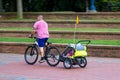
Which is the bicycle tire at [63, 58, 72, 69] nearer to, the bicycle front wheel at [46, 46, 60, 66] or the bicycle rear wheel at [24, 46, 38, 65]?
the bicycle front wheel at [46, 46, 60, 66]

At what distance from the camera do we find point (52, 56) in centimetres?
1548

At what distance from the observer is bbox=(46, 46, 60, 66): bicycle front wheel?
15.3 m

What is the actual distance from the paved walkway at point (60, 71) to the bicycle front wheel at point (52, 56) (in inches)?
8.7

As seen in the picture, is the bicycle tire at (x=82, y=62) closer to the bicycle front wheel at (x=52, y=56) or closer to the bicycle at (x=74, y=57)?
the bicycle at (x=74, y=57)

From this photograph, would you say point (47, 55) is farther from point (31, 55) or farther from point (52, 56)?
point (31, 55)

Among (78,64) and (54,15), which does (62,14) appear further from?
(78,64)

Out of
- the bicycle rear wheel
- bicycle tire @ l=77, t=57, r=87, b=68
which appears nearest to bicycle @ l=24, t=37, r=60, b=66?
the bicycle rear wheel

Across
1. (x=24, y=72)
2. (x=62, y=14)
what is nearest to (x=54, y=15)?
(x=62, y=14)

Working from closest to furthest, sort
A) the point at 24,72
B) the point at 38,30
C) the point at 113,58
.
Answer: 1. the point at 24,72
2. the point at 38,30
3. the point at 113,58

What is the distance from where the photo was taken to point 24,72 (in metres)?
14.3

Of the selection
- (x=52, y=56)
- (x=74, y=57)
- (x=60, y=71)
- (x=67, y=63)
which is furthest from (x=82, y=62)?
(x=52, y=56)

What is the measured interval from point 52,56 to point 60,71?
1.23 meters

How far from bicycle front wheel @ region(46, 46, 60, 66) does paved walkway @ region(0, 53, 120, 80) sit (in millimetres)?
221

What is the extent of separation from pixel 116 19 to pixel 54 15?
171 inches
